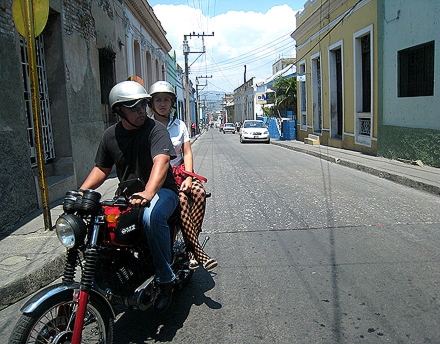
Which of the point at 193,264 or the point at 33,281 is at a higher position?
the point at 193,264

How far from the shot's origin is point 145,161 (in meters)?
2.95

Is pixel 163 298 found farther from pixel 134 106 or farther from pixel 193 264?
pixel 134 106

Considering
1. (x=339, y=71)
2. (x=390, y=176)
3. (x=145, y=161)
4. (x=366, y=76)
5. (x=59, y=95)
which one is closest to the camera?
(x=145, y=161)

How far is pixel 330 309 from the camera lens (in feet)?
10.6

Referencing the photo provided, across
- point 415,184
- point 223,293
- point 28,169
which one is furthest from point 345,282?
point 415,184

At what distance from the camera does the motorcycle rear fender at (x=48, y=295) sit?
84.6 inches

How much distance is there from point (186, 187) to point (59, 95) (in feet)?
18.0

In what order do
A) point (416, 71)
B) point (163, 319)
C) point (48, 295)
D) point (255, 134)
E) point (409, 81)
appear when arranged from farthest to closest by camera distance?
point (255, 134) → point (409, 81) → point (416, 71) → point (163, 319) → point (48, 295)

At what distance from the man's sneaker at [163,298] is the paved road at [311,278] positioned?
8.0 inches

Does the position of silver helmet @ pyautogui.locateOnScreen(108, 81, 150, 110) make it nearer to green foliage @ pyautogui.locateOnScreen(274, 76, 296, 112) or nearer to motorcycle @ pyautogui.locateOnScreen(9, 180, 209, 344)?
motorcycle @ pyautogui.locateOnScreen(9, 180, 209, 344)

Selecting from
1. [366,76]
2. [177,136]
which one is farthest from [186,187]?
[366,76]

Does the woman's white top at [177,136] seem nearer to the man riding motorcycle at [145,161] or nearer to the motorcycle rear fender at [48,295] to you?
the man riding motorcycle at [145,161]

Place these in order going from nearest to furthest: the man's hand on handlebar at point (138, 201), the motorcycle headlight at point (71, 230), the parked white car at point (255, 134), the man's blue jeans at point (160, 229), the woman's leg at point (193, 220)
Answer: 1. the motorcycle headlight at point (71, 230)
2. the man's hand on handlebar at point (138, 201)
3. the man's blue jeans at point (160, 229)
4. the woman's leg at point (193, 220)
5. the parked white car at point (255, 134)

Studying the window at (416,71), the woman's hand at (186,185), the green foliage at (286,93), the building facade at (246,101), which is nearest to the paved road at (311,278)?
the woman's hand at (186,185)
